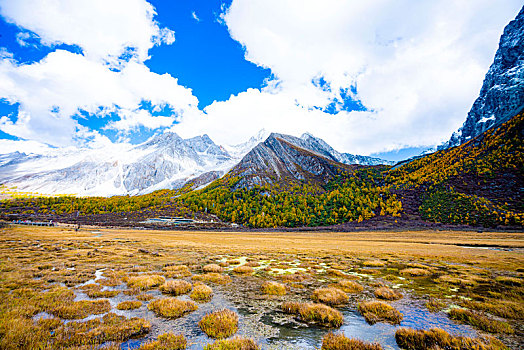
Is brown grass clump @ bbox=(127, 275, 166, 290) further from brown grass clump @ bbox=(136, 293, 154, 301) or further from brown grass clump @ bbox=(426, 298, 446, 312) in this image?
brown grass clump @ bbox=(426, 298, 446, 312)

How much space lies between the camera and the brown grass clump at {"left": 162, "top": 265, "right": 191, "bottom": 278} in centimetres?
1788

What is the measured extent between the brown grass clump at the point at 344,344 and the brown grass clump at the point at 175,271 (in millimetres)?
13700

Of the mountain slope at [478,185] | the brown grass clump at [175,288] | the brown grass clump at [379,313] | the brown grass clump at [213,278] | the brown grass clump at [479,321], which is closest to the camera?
the brown grass clump at [479,321]

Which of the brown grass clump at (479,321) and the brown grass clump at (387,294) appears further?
the brown grass clump at (387,294)

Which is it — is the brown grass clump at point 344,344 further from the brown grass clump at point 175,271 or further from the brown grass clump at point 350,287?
the brown grass clump at point 175,271

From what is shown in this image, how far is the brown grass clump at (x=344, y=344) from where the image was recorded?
7223 millimetres

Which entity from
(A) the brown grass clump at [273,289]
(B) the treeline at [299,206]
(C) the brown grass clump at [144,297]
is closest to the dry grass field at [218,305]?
(C) the brown grass clump at [144,297]

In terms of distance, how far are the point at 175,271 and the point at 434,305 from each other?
63.6 ft

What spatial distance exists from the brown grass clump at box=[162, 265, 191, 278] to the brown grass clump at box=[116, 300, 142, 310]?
632 centimetres

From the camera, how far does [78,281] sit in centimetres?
1514

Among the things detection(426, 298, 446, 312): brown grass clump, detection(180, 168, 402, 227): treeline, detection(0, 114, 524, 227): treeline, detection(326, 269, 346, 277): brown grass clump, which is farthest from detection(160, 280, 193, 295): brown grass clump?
detection(180, 168, 402, 227): treeline

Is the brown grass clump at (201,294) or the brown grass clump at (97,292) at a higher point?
the brown grass clump at (97,292)

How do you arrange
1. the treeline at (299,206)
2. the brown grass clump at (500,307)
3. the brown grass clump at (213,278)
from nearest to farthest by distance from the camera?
1. the brown grass clump at (500,307)
2. the brown grass clump at (213,278)
3. the treeline at (299,206)

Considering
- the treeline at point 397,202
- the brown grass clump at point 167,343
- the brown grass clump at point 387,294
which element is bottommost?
the brown grass clump at point 387,294
